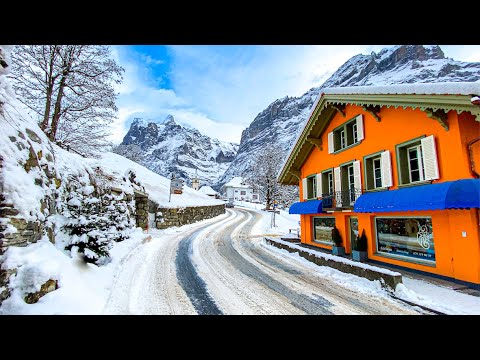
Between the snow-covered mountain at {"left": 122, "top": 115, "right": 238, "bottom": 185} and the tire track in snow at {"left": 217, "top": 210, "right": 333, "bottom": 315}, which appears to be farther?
the snow-covered mountain at {"left": 122, "top": 115, "right": 238, "bottom": 185}

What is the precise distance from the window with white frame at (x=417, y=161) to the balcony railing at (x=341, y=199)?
7.83ft

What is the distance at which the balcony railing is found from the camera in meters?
12.4

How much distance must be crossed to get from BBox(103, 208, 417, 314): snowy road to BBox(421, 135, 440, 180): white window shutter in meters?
4.84

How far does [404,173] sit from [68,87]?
1677 centimetres

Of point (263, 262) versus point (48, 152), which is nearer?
point (48, 152)

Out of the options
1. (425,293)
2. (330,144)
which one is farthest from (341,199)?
(425,293)

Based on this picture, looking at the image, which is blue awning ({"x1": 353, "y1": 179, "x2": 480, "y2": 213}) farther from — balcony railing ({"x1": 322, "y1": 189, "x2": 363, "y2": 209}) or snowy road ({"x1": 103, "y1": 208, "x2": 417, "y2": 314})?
snowy road ({"x1": 103, "y1": 208, "x2": 417, "y2": 314})

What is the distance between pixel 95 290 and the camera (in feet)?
19.4

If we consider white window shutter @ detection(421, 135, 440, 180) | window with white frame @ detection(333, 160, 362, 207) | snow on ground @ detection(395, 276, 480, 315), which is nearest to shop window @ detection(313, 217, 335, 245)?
window with white frame @ detection(333, 160, 362, 207)

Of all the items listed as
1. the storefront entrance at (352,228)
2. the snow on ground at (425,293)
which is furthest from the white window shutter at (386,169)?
the snow on ground at (425,293)
